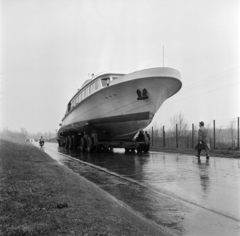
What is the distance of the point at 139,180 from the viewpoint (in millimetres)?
6660

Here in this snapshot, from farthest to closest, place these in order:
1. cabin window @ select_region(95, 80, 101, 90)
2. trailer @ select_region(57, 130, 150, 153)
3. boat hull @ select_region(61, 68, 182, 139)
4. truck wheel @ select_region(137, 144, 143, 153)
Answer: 1. truck wheel @ select_region(137, 144, 143, 153)
2. cabin window @ select_region(95, 80, 101, 90)
3. trailer @ select_region(57, 130, 150, 153)
4. boat hull @ select_region(61, 68, 182, 139)

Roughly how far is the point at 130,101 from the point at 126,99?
0.82 feet

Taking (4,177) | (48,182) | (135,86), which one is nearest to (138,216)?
(48,182)

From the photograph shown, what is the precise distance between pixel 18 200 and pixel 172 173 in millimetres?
4587

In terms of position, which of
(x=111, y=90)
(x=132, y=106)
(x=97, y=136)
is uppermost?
(x=111, y=90)

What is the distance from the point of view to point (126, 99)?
1398 cm

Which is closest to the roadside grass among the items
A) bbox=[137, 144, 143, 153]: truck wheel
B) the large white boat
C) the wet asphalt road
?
the wet asphalt road

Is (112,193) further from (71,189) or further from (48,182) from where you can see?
(48,182)

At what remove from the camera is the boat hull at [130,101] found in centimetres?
1305

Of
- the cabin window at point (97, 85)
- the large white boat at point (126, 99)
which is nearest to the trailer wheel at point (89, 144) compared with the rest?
the large white boat at point (126, 99)

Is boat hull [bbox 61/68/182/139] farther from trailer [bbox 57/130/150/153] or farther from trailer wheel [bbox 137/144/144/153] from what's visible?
trailer wheel [bbox 137/144/144/153]

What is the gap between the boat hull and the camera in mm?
13047

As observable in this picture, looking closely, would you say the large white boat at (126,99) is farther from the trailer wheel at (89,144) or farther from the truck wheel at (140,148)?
the truck wheel at (140,148)

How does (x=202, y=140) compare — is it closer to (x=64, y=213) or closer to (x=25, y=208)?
(x=64, y=213)
